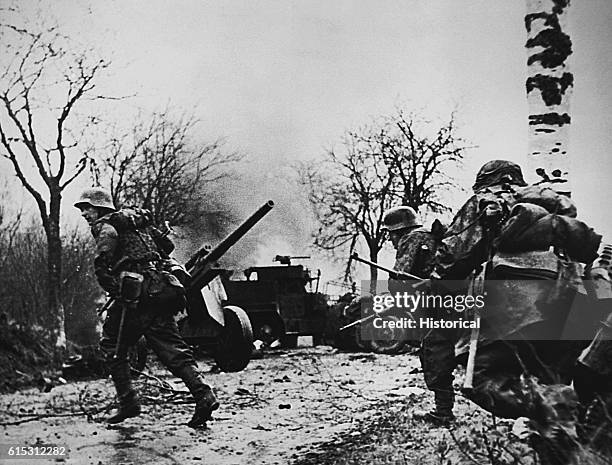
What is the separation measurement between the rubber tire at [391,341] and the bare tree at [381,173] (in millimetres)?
279

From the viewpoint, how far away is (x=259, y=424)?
13.2 ft

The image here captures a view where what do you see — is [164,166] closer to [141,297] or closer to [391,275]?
[141,297]

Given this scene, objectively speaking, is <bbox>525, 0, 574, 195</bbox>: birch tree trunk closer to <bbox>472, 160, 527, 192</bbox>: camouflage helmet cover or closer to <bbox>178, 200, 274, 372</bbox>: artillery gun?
<bbox>472, 160, 527, 192</bbox>: camouflage helmet cover

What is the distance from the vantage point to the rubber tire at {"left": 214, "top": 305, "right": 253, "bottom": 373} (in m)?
5.01

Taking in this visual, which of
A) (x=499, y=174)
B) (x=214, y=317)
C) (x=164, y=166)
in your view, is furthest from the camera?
(x=214, y=317)

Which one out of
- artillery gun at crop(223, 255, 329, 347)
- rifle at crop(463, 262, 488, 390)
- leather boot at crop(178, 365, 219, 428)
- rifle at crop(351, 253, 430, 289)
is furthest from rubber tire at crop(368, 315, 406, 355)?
artillery gun at crop(223, 255, 329, 347)

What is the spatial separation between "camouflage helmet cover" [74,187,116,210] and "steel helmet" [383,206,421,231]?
57.7 inches

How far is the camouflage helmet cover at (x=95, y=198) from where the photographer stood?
163 inches

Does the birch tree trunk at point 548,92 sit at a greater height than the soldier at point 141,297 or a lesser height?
greater

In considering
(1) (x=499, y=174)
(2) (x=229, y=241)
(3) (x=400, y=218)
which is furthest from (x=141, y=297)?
(1) (x=499, y=174)

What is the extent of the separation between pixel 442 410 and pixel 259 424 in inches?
36.4

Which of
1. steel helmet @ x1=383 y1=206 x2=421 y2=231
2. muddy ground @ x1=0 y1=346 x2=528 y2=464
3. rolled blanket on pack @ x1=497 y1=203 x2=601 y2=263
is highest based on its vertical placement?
steel helmet @ x1=383 y1=206 x2=421 y2=231

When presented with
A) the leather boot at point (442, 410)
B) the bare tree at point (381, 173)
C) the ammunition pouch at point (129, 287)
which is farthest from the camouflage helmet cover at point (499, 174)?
the ammunition pouch at point (129, 287)

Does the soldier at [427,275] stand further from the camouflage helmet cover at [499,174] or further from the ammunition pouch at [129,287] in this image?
the ammunition pouch at [129,287]
